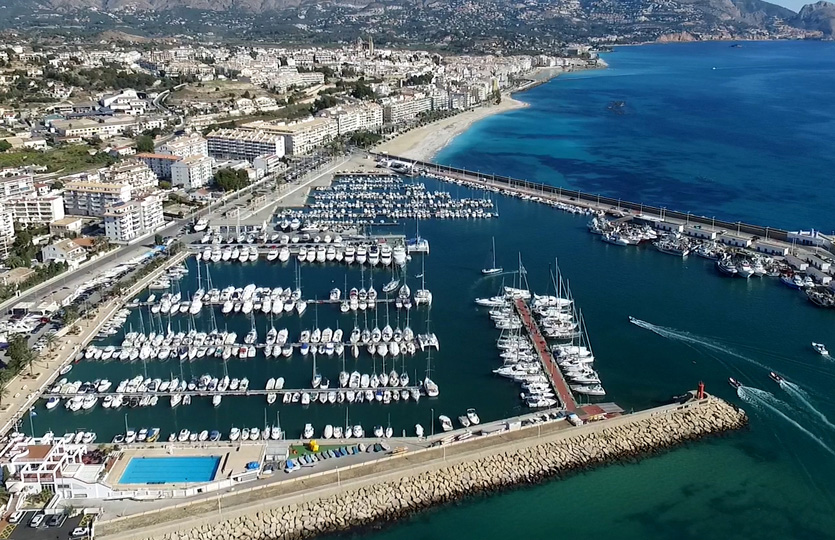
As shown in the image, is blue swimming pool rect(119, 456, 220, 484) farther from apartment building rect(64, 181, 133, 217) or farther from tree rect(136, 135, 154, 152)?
tree rect(136, 135, 154, 152)

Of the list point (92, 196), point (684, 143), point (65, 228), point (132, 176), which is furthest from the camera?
point (684, 143)

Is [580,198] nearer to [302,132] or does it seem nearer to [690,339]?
[690,339]

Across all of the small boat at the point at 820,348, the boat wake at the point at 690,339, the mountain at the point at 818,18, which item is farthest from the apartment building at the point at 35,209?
the mountain at the point at 818,18

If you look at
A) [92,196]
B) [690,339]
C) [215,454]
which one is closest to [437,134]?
[92,196]

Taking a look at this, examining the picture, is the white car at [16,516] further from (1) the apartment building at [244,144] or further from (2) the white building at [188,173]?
(1) the apartment building at [244,144]

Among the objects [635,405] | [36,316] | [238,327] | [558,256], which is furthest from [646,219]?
[36,316]

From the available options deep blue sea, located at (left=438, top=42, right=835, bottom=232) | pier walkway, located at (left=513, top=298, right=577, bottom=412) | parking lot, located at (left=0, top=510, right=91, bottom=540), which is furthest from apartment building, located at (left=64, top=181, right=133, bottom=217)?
deep blue sea, located at (left=438, top=42, right=835, bottom=232)
